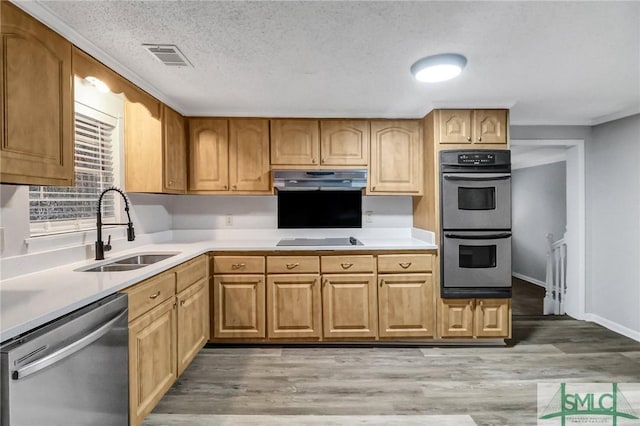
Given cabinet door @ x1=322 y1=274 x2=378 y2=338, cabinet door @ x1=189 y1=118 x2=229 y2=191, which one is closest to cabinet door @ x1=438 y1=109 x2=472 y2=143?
cabinet door @ x1=322 y1=274 x2=378 y2=338

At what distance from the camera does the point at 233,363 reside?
9.39 ft

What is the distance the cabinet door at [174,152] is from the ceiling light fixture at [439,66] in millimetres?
2147

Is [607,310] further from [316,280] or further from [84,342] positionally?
[84,342]

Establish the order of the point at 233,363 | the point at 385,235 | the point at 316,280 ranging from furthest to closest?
the point at 385,235 → the point at 316,280 → the point at 233,363

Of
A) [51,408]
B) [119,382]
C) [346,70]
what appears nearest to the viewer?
[51,408]

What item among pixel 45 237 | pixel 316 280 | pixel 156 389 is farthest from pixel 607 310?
pixel 45 237

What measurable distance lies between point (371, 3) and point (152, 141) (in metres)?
2.19

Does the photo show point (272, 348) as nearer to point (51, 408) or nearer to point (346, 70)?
point (51, 408)

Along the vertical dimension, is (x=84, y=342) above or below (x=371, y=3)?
below

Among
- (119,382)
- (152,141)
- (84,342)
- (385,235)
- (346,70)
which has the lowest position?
(119,382)

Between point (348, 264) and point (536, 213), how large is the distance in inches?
A: 183

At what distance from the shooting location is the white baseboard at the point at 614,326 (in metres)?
3.33

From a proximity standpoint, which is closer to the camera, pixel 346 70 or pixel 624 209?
pixel 346 70

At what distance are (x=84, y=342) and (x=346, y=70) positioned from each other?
7.00 feet
